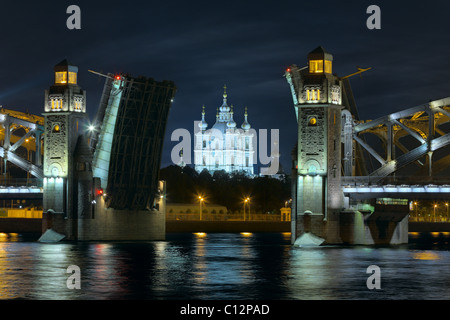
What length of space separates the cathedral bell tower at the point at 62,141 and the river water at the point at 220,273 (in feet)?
24.8

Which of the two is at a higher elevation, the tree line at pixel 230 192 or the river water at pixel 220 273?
the tree line at pixel 230 192

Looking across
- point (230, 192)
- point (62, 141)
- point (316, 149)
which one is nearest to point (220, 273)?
point (316, 149)

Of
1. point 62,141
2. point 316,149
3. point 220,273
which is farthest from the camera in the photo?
Result: point 62,141

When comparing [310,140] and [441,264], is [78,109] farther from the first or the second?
[441,264]

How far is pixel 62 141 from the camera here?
286ft

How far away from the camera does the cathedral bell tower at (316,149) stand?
8094 cm

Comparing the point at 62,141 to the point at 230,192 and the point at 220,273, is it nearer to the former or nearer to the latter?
the point at 220,273

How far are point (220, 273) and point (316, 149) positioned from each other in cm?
2970

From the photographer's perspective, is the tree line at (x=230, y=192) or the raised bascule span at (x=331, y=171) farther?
the tree line at (x=230, y=192)

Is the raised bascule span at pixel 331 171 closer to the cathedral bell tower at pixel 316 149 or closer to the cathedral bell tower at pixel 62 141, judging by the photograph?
the cathedral bell tower at pixel 316 149

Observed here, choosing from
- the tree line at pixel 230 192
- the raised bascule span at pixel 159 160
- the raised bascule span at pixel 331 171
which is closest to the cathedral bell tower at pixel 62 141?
the raised bascule span at pixel 159 160

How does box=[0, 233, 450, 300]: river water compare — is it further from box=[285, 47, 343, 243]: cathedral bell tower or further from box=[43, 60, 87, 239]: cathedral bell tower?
box=[43, 60, 87, 239]: cathedral bell tower

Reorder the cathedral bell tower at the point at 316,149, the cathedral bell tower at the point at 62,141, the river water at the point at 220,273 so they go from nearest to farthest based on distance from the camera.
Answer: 1. the river water at the point at 220,273
2. the cathedral bell tower at the point at 316,149
3. the cathedral bell tower at the point at 62,141

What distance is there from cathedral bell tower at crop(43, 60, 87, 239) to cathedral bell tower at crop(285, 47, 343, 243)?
19.5 metres
